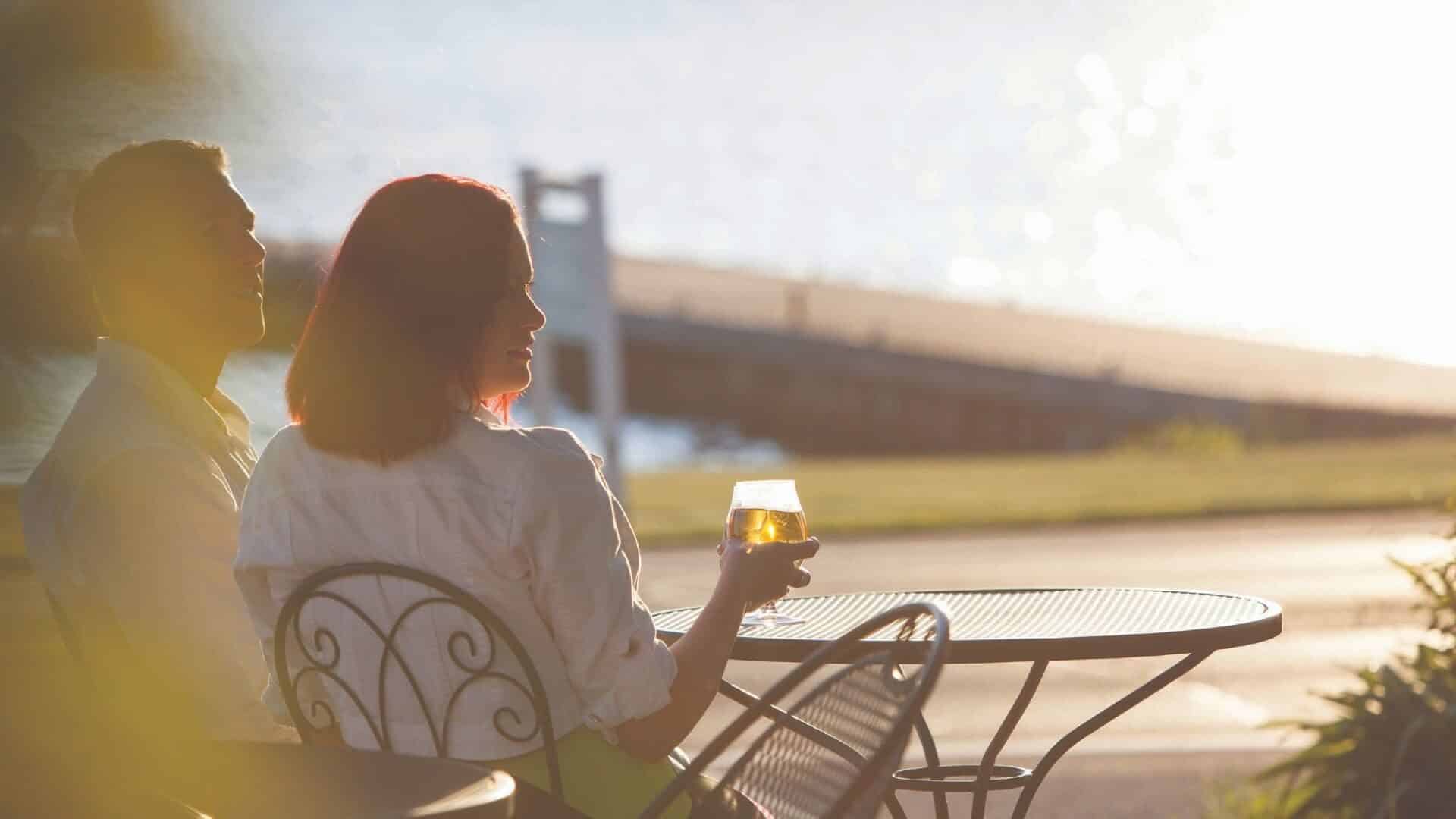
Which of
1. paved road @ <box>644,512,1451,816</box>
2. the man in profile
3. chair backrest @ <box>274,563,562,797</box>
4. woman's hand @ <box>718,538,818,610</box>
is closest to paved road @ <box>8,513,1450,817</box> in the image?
paved road @ <box>644,512,1451,816</box>

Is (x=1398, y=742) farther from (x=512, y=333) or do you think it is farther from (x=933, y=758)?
(x=512, y=333)

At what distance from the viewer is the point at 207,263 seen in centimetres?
301

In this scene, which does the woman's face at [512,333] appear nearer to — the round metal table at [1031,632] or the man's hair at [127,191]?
the round metal table at [1031,632]

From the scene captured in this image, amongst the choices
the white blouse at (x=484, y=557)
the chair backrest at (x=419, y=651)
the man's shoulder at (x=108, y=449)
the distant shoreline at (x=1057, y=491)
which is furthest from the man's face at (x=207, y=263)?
the distant shoreline at (x=1057, y=491)

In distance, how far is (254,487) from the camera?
98.1 inches

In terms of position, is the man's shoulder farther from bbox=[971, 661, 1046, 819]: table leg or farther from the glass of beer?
bbox=[971, 661, 1046, 819]: table leg

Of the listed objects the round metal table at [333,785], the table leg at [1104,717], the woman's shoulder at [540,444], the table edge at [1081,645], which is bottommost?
the table leg at [1104,717]

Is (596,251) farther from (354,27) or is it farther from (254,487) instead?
(254,487)

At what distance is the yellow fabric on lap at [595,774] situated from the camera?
242 centimetres

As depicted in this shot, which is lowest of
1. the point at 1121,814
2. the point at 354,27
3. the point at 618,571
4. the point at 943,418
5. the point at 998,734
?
the point at 943,418

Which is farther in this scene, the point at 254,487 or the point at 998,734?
the point at 998,734

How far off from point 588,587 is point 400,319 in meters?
0.44

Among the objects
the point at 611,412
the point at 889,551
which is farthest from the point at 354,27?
the point at 889,551

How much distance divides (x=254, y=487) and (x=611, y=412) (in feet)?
41.7
